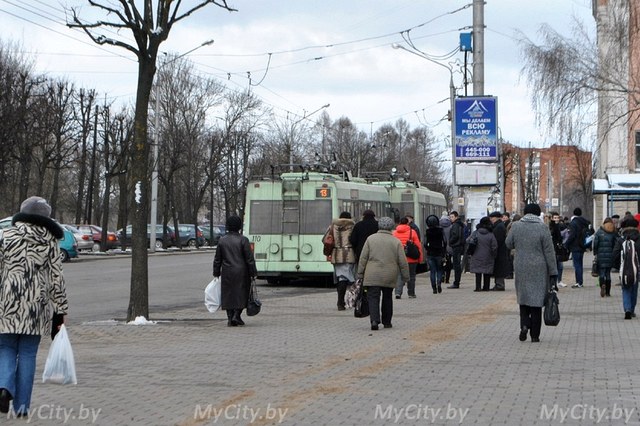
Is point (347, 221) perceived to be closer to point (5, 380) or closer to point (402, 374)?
point (402, 374)

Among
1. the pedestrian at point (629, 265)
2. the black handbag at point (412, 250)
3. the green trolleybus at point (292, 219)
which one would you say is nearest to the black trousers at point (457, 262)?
the green trolleybus at point (292, 219)

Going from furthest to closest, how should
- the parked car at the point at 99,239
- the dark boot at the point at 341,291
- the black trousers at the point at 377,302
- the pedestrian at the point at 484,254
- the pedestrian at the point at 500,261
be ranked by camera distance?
1. the parked car at the point at 99,239
2. the pedestrian at the point at 500,261
3. the pedestrian at the point at 484,254
4. the dark boot at the point at 341,291
5. the black trousers at the point at 377,302

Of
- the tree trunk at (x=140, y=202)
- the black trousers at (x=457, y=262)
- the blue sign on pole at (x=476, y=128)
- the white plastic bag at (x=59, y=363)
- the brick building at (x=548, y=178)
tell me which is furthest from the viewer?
the brick building at (x=548, y=178)

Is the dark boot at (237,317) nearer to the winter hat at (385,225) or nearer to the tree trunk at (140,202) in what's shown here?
the tree trunk at (140,202)

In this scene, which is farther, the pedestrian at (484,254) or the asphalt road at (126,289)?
the pedestrian at (484,254)

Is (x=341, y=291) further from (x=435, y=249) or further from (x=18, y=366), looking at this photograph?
(x=18, y=366)

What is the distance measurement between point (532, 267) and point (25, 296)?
735 cm

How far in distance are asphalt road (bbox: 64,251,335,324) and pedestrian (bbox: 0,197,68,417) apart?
31.9 ft

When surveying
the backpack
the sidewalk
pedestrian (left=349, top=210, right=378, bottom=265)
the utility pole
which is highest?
the utility pole

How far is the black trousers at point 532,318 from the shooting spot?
14289 mm

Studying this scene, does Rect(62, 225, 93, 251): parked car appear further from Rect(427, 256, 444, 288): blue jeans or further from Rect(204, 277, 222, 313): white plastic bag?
Rect(204, 277, 222, 313): white plastic bag

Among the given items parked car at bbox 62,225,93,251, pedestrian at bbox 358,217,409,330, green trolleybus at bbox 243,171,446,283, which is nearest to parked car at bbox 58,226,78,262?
parked car at bbox 62,225,93,251

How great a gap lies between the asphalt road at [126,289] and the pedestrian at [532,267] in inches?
274

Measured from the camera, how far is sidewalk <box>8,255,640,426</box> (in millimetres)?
8797
